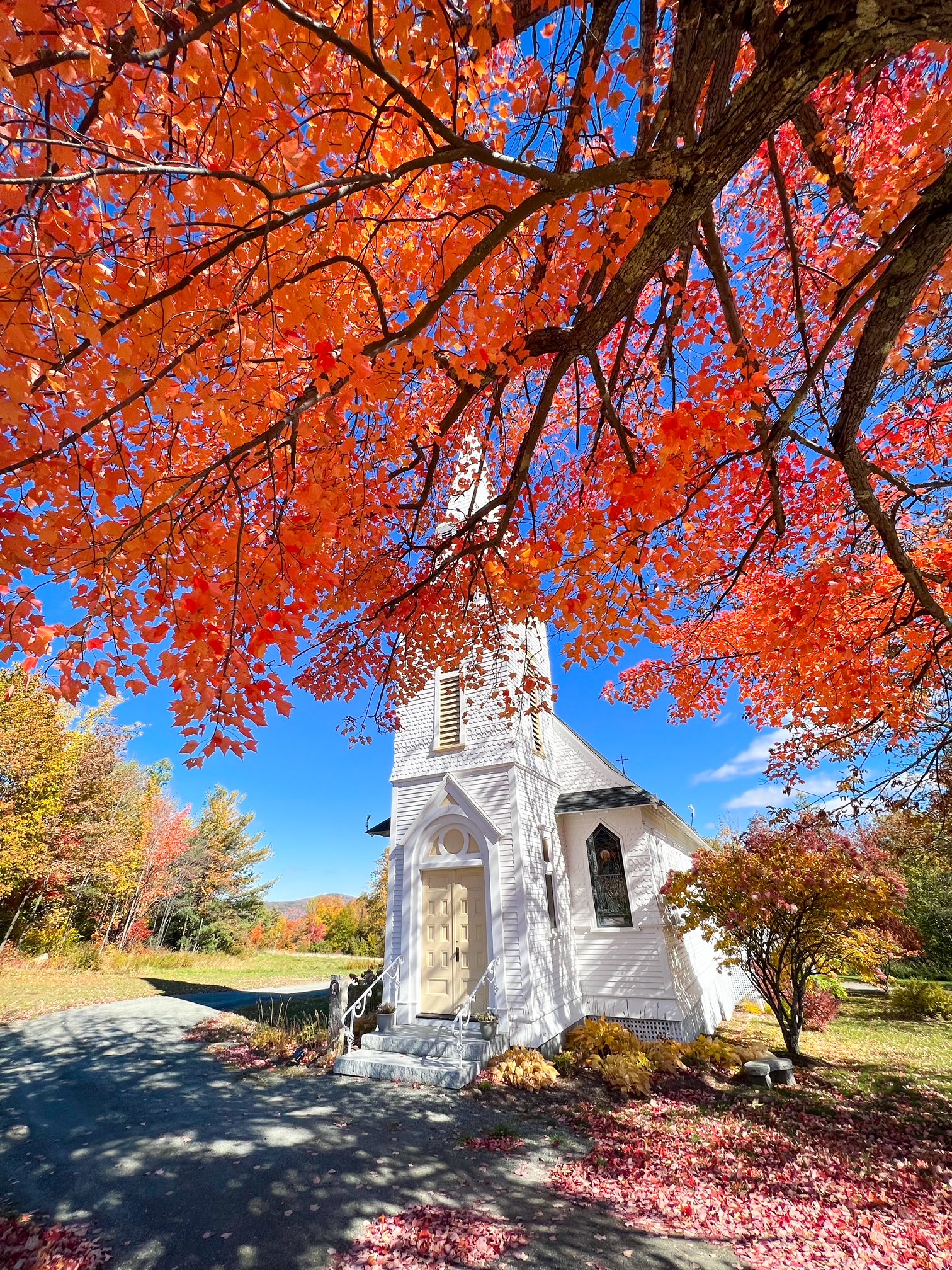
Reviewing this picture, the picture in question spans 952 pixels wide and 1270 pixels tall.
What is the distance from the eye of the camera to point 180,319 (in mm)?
3266

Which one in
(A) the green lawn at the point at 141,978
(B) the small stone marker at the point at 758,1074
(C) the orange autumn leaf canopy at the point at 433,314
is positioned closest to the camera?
(C) the orange autumn leaf canopy at the point at 433,314

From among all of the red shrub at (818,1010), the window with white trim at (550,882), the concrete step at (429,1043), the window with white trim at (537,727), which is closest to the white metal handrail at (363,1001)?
the concrete step at (429,1043)

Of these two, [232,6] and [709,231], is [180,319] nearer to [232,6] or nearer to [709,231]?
[232,6]

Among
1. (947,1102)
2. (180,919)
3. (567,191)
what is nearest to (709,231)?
(567,191)

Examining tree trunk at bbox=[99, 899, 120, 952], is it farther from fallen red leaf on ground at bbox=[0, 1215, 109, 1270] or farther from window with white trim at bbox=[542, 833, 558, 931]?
fallen red leaf on ground at bbox=[0, 1215, 109, 1270]

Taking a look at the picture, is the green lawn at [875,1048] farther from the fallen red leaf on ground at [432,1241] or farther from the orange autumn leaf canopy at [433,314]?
the fallen red leaf on ground at [432,1241]

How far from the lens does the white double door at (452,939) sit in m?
10.3

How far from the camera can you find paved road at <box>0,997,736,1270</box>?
13.5 feet

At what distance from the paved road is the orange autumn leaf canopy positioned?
4.52 metres

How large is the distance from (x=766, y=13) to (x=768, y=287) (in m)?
4.69

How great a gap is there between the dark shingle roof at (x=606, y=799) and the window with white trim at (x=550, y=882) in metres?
0.98

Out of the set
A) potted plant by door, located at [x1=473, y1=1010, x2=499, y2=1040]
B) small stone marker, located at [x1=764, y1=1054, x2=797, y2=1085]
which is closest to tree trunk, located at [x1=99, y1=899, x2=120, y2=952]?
potted plant by door, located at [x1=473, y1=1010, x2=499, y2=1040]

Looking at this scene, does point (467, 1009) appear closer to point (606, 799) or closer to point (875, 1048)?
point (606, 799)

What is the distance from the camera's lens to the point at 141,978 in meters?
19.4
